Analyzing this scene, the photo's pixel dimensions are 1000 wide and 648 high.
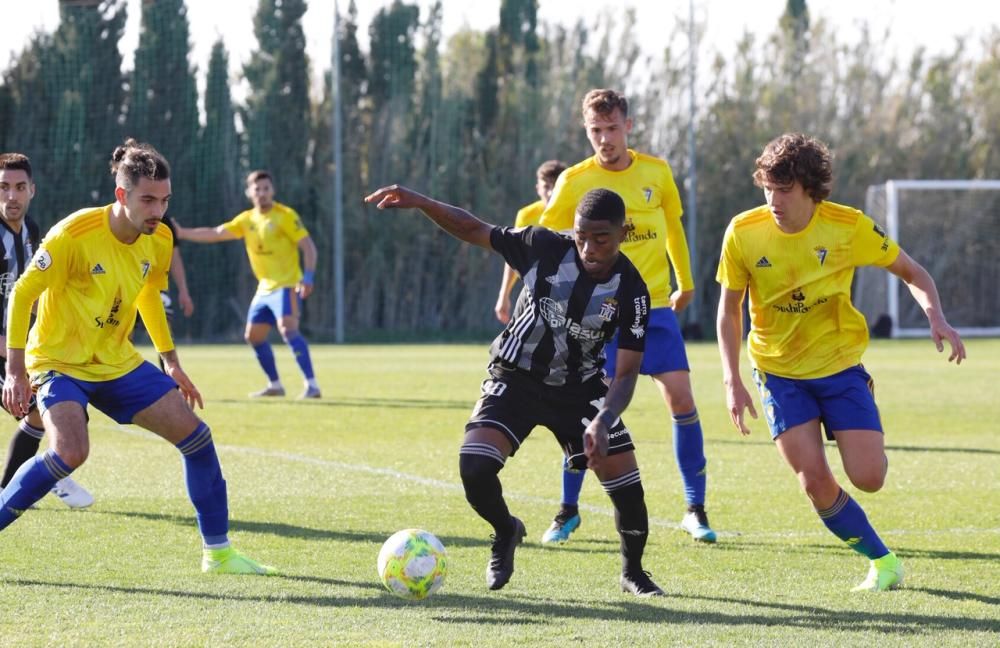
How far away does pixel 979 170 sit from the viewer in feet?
122

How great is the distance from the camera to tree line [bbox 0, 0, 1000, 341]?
32.0 meters

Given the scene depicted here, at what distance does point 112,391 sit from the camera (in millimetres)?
6438

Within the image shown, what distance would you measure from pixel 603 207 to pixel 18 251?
13.9 feet

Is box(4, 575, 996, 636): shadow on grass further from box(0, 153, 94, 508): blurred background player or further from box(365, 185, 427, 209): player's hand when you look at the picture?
box(0, 153, 94, 508): blurred background player

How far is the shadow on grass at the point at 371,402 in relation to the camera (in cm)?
1536

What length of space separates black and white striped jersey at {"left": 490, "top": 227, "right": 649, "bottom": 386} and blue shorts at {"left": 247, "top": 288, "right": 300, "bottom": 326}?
10.4m

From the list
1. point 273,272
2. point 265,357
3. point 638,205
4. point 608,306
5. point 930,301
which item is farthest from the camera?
point 273,272

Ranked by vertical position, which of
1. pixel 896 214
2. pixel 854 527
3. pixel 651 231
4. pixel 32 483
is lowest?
pixel 854 527

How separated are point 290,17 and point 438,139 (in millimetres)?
4347

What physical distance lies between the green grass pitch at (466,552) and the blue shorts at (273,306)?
9.76ft

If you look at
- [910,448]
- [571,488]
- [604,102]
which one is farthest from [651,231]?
[910,448]

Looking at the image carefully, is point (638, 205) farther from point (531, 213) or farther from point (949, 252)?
point (949, 252)

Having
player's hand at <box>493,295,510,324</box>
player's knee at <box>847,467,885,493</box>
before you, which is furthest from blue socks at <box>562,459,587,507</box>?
player's hand at <box>493,295,510,324</box>

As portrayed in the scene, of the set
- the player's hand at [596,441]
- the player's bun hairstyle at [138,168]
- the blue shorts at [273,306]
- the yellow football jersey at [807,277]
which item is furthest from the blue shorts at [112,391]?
the blue shorts at [273,306]
